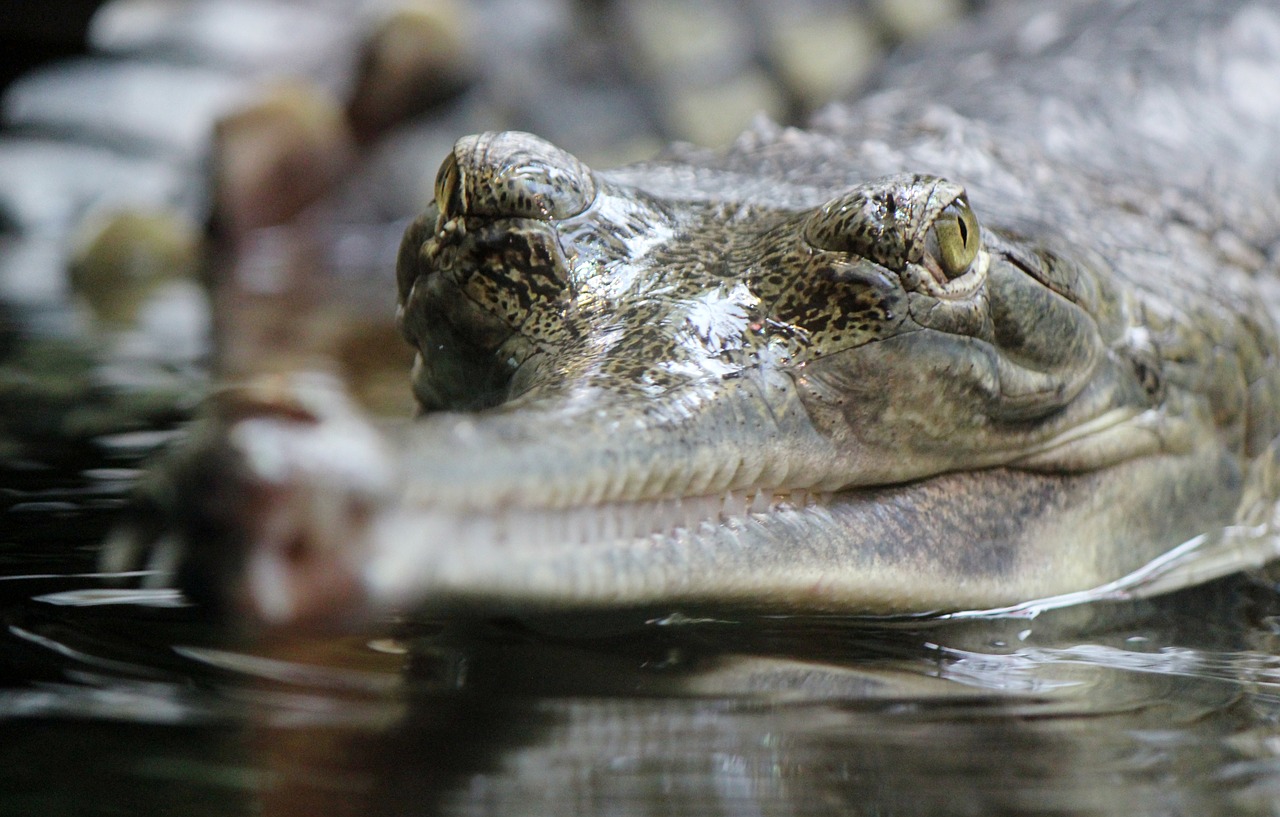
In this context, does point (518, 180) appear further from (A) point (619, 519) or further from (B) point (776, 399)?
(A) point (619, 519)

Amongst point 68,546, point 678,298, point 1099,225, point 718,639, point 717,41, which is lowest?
point 718,639

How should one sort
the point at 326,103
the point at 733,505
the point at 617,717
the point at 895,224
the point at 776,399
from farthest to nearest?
the point at 326,103
the point at 895,224
the point at 776,399
the point at 733,505
the point at 617,717

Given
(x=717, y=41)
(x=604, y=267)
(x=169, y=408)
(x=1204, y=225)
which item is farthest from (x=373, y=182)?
(x=604, y=267)

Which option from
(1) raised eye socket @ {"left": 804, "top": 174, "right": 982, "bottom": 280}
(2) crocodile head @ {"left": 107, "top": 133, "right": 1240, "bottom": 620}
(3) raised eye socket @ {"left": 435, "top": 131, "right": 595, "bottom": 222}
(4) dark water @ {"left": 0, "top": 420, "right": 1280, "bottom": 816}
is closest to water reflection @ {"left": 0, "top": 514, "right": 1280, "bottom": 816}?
(4) dark water @ {"left": 0, "top": 420, "right": 1280, "bottom": 816}

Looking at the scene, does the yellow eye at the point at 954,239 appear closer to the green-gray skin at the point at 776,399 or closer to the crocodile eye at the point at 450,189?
the green-gray skin at the point at 776,399

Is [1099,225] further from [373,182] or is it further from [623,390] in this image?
[373,182]

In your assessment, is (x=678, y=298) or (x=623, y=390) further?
(x=678, y=298)

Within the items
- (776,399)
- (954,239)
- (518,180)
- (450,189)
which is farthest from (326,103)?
(776,399)

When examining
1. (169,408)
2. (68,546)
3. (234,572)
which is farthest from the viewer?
(169,408)
